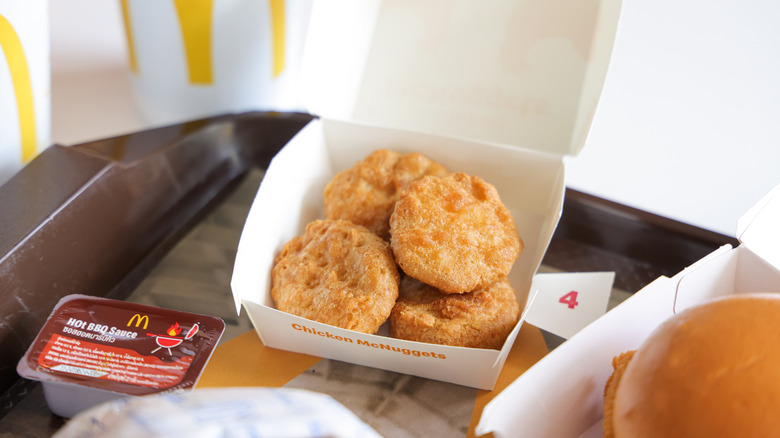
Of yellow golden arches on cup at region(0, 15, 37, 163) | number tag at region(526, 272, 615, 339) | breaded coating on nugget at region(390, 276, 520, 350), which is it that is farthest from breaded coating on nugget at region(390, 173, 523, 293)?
yellow golden arches on cup at region(0, 15, 37, 163)

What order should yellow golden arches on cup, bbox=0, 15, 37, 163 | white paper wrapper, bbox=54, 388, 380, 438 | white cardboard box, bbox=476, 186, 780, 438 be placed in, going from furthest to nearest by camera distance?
yellow golden arches on cup, bbox=0, 15, 37, 163, white cardboard box, bbox=476, 186, 780, 438, white paper wrapper, bbox=54, 388, 380, 438

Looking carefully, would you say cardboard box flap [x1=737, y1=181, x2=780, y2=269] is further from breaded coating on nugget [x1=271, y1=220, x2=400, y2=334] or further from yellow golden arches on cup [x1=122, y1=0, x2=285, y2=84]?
yellow golden arches on cup [x1=122, y1=0, x2=285, y2=84]

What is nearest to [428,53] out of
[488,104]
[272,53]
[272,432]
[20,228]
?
[488,104]

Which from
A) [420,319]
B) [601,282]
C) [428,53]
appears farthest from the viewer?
[428,53]

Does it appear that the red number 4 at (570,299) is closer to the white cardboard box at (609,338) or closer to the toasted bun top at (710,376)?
the white cardboard box at (609,338)

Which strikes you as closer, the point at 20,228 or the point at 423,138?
the point at 20,228

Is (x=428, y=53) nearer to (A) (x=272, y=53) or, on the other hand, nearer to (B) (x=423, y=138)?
(B) (x=423, y=138)

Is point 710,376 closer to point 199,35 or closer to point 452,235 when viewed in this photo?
point 452,235
